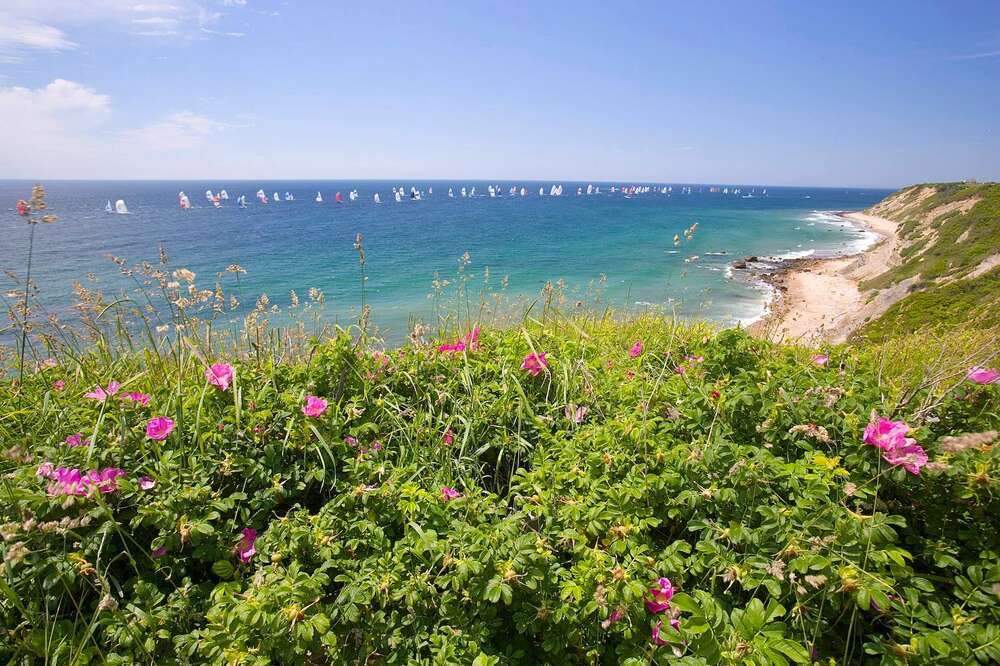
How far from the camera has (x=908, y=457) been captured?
5.74 ft

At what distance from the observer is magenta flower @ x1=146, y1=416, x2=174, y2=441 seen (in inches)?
80.6

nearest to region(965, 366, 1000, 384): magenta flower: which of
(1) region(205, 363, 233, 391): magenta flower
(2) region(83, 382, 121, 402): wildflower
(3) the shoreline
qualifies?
(1) region(205, 363, 233, 391): magenta flower

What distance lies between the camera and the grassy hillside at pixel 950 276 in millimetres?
10313

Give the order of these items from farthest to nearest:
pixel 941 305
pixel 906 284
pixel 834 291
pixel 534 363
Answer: pixel 834 291 < pixel 906 284 < pixel 941 305 < pixel 534 363

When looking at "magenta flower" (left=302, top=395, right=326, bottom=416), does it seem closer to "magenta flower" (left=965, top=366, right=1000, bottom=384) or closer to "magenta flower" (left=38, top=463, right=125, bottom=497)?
"magenta flower" (left=38, top=463, right=125, bottom=497)

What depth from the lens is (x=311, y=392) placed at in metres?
2.58

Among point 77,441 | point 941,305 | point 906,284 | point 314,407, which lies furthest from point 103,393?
point 906,284

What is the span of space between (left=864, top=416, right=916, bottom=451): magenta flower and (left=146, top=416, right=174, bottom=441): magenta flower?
297cm

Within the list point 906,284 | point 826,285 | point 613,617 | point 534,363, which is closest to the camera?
point 613,617

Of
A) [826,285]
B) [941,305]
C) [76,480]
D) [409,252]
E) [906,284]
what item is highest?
[76,480]

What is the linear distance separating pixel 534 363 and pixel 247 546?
5.83 ft

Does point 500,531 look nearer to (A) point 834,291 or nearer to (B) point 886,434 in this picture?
(B) point 886,434

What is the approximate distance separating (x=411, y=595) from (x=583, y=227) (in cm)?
5945

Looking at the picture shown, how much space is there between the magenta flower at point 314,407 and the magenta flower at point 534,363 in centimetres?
125
